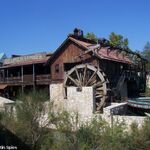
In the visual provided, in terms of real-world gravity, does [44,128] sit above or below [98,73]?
below

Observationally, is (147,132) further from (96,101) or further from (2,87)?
(2,87)

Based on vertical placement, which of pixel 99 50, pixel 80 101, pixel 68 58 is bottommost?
pixel 80 101

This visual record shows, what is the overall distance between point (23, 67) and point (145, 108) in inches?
756

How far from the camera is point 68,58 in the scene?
3122 cm

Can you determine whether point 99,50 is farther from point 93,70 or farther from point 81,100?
point 81,100

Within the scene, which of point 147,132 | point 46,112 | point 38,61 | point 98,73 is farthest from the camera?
point 38,61

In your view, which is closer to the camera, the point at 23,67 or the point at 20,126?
the point at 20,126

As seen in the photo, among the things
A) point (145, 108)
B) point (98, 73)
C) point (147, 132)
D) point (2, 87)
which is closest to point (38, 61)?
point (2, 87)

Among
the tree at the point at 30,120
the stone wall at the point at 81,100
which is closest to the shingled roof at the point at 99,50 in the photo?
the stone wall at the point at 81,100

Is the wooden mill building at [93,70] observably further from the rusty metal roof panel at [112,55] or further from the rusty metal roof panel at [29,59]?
the rusty metal roof panel at [29,59]

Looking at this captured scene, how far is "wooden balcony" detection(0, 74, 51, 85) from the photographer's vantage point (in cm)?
3434

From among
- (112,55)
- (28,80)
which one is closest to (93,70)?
(112,55)

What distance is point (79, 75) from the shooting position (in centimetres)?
2973

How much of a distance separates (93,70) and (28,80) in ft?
35.7
